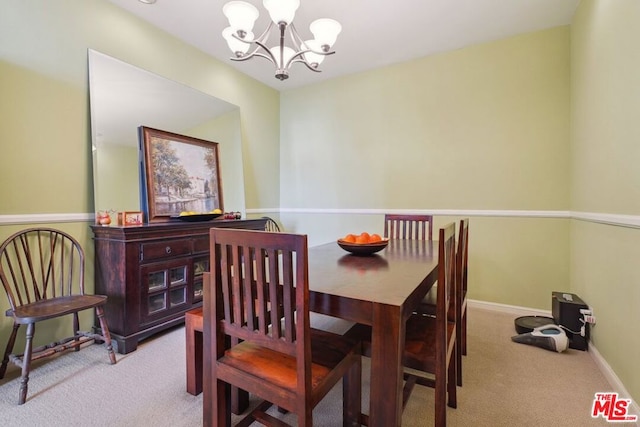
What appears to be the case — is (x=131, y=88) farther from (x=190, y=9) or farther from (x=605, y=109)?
(x=605, y=109)

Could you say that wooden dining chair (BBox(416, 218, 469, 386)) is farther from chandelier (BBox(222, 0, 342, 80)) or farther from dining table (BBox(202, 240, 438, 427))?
chandelier (BBox(222, 0, 342, 80))

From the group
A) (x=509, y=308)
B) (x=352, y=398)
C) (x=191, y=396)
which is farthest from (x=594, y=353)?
(x=191, y=396)

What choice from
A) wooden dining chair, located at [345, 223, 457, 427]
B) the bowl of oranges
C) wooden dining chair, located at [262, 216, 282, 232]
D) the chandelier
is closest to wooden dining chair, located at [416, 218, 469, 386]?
wooden dining chair, located at [345, 223, 457, 427]

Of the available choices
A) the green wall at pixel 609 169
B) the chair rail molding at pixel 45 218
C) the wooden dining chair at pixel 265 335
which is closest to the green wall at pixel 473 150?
the green wall at pixel 609 169

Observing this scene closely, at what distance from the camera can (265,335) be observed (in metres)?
1.04

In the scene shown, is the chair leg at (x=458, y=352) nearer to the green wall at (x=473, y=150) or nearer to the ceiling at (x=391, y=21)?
the green wall at (x=473, y=150)

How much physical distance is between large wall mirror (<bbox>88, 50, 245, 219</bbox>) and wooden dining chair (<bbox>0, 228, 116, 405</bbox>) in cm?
39

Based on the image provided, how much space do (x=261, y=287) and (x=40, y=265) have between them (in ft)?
6.41

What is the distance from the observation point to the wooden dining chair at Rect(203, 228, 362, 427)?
947 millimetres

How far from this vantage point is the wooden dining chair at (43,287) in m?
1.68

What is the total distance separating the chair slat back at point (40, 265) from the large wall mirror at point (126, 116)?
0.36m

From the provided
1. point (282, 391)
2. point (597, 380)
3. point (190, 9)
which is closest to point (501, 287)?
point (597, 380)

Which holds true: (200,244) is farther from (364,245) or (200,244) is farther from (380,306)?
(380,306)

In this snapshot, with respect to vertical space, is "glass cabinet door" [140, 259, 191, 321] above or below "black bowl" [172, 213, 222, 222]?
below
